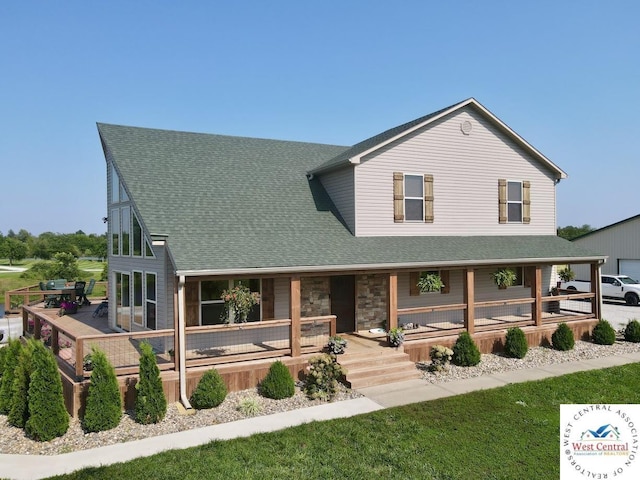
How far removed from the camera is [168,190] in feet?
41.5

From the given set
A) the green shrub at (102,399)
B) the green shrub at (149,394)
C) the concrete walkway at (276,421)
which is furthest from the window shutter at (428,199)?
the green shrub at (102,399)

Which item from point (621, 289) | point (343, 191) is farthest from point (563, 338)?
point (621, 289)

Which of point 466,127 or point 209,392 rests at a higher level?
point 466,127

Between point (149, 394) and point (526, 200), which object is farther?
point (526, 200)

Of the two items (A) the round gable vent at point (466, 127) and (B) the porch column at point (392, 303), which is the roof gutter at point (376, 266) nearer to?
(B) the porch column at point (392, 303)

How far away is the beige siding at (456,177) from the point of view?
555 inches

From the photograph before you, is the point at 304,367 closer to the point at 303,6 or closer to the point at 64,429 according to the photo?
the point at 64,429

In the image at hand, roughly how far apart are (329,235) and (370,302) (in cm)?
267

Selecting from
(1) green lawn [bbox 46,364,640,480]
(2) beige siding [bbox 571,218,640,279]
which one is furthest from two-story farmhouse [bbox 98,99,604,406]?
(2) beige siding [bbox 571,218,640,279]

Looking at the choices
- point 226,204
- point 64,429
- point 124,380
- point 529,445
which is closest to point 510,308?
point 529,445

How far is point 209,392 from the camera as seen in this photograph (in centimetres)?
914

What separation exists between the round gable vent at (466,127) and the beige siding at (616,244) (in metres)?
19.5

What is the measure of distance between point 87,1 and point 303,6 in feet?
21.0

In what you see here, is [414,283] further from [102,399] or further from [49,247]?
[49,247]
